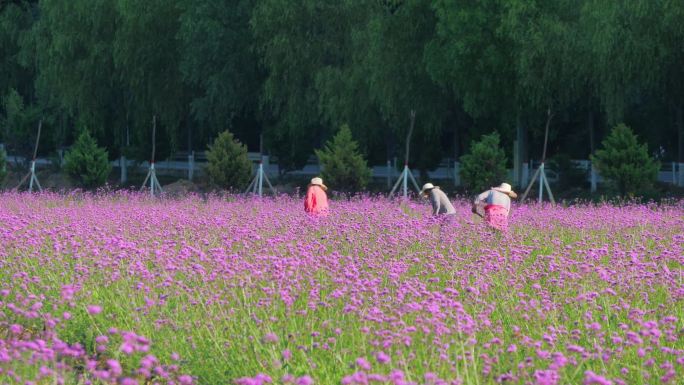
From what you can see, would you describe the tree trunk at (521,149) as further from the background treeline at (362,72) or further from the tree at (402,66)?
the tree at (402,66)

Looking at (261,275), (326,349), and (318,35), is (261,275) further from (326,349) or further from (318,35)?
(318,35)

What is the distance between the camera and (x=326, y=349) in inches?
252

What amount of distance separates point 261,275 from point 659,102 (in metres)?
29.3

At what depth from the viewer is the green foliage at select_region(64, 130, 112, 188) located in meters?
37.7

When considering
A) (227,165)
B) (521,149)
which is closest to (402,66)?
(521,149)

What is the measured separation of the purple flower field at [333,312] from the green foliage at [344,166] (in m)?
18.9

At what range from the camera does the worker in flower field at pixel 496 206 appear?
13.9m

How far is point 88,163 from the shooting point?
37.8m

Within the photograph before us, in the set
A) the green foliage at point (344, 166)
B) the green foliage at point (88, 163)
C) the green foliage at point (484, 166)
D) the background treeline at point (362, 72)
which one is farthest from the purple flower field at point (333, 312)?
the green foliage at point (88, 163)

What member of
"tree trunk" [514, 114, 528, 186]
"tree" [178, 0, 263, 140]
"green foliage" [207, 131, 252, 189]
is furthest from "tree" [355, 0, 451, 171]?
"tree" [178, 0, 263, 140]

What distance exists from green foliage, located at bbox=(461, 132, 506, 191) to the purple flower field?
18016 mm

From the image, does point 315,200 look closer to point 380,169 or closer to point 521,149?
point 521,149

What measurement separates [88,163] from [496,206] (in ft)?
83.9

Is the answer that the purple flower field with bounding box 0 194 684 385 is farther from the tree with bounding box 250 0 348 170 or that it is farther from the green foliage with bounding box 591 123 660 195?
the tree with bounding box 250 0 348 170
